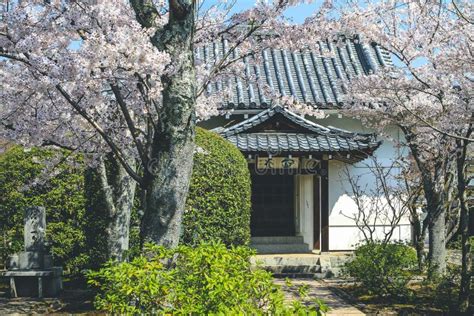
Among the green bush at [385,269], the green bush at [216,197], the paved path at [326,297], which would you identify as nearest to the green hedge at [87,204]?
the green bush at [216,197]

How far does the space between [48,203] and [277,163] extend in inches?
222

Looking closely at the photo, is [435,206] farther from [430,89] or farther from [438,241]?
[430,89]

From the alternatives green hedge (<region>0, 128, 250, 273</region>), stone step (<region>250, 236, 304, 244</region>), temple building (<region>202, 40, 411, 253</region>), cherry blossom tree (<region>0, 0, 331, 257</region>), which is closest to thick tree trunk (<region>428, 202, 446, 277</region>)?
temple building (<region>202, 40, 411, 253</region>)

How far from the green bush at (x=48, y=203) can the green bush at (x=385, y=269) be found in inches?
198

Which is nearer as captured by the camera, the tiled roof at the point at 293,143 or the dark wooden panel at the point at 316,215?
the tiled roof at the point at 293,143

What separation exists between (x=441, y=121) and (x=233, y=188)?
3.81 metres

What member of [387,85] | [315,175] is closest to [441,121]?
[387,85]

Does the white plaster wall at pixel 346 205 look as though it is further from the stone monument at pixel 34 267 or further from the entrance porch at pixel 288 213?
the stone monument at pixel 34 267

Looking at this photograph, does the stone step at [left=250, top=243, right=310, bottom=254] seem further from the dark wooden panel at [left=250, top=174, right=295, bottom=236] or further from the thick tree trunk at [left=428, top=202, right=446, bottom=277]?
the thick tree trunk at [left=428, top=202, right=446, bottom=277]

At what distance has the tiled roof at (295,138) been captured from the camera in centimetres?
1329

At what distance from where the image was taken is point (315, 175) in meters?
14.6

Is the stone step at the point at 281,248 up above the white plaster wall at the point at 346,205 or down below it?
below

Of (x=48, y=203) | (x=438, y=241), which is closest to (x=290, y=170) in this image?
(x=438, y=241)

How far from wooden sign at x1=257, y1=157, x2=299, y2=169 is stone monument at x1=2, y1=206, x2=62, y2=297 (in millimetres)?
5603
